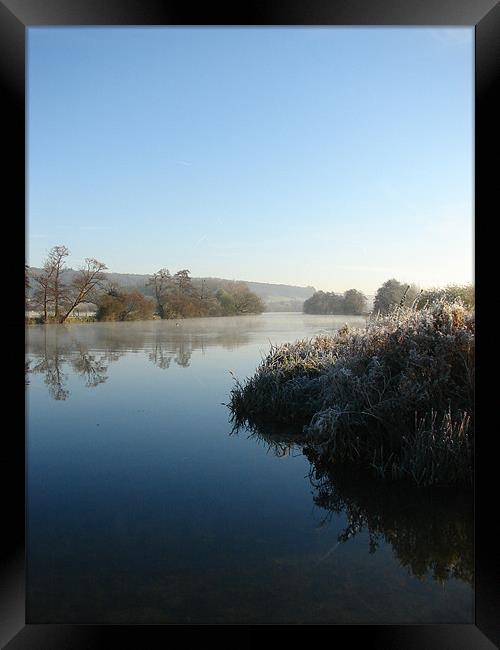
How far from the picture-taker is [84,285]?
12172 mm

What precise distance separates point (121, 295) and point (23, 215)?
1094 centimetres

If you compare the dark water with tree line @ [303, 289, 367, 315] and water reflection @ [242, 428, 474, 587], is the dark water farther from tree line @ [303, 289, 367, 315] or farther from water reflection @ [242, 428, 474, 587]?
tree line @ [303, 289, 367, 315]

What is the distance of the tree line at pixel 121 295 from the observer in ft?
38.2

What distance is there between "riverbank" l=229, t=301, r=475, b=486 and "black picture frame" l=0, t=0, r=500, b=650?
1.63 meters

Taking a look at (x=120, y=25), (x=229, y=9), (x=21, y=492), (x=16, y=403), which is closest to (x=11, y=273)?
(x=16, y=403)

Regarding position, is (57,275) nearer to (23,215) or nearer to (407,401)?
(407,401)

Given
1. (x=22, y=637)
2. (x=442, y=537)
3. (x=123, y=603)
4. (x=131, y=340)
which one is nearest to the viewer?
(x=22, y=637)

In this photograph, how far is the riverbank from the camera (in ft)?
11.9

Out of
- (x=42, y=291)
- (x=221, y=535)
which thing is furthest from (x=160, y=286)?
(x=221, y=535)

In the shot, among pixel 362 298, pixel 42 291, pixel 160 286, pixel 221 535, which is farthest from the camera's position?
pixel 160 286

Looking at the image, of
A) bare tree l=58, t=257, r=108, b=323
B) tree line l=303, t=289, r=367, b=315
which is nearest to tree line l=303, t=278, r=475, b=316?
tree line l=303, t=289, r=367, b=315

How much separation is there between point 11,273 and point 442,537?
8.99 ft

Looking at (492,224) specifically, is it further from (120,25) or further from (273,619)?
(273,619)

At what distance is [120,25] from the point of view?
2.22 metres
